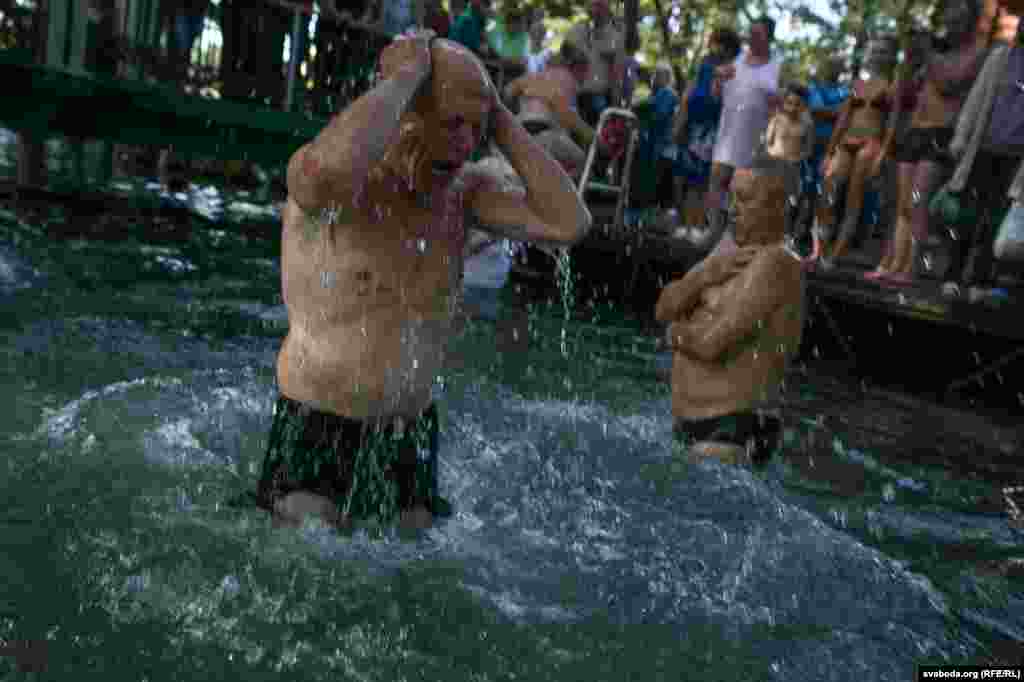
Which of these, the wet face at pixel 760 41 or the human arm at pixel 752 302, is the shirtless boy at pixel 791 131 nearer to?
the wet face at pixel 760 41

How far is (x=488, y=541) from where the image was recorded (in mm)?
3998

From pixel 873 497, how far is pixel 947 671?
2.10 metres

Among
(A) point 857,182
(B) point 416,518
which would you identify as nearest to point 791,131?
(A) point 857,182

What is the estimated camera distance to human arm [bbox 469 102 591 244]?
11.3 feet

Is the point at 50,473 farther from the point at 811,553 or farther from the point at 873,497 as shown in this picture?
the point at 873,497

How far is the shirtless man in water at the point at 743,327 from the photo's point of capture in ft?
16.3

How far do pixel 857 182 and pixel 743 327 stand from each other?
19.3 ft

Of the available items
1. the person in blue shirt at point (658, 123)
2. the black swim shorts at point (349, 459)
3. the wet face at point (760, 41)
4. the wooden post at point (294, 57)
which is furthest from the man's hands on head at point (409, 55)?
the person in blue shirt at point (658, 123)

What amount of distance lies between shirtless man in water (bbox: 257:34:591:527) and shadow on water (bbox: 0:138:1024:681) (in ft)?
0.58

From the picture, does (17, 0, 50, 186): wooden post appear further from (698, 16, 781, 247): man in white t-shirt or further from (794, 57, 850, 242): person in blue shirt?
(794, 57, 850, 242): person in blue shirt

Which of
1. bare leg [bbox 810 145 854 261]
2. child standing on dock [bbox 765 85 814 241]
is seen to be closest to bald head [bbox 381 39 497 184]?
bare leg [bbox 810 145 854 261]

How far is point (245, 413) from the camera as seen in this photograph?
520 cm

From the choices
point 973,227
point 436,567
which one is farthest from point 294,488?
point 973,227

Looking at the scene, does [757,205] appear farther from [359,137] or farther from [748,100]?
[748,100]
